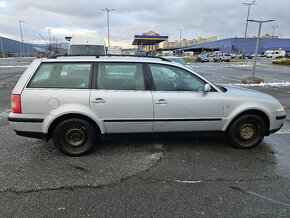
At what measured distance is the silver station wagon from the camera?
3.59 meters

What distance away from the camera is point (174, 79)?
3947 mm

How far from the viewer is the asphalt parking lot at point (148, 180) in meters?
2.56

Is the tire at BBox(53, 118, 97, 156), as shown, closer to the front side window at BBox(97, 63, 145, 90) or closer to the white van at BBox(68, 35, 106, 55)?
the front side window at BBox(97, 63, 145, 90)

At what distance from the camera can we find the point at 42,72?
12.1 feet

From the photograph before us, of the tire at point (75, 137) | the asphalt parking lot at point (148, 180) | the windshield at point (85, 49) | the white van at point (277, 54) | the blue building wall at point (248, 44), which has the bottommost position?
the asphalt parking lot at point (148, 180)

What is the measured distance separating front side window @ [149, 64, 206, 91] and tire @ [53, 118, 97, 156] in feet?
4.49

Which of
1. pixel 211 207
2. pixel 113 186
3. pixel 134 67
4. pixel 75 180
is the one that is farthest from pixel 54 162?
pixel 211 207

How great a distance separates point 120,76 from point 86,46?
990 cm

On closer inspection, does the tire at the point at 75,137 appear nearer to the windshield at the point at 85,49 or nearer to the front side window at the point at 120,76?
the front side window at the point at 120,76

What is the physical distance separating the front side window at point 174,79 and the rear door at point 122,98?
0.24m

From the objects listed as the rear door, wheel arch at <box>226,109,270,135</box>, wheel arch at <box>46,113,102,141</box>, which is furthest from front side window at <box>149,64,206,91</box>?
wheel arch at <box>46,113,102,141</box>

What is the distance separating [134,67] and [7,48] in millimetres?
103685

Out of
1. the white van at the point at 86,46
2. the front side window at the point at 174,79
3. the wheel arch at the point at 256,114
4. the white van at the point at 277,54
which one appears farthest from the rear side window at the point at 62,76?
the white van at the point at 277,54

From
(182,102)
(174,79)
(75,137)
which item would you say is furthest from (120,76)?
(75,137)
